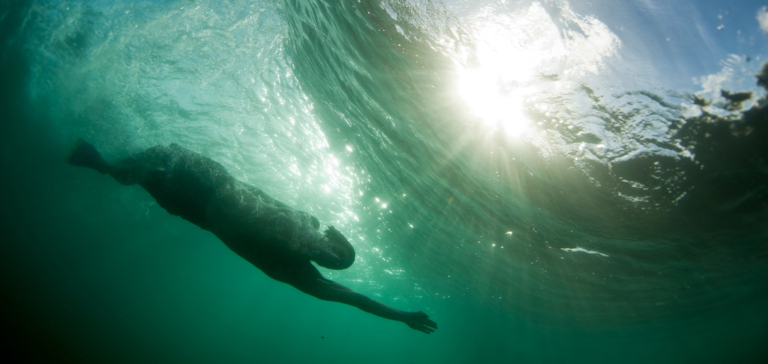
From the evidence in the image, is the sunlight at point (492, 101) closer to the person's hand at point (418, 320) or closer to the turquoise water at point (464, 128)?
the turquoise water at point (464, 128)

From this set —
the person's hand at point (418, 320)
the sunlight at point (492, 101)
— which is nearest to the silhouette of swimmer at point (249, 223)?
the person's hand at point (418, 320)

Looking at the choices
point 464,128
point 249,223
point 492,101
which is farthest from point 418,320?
point 464,128

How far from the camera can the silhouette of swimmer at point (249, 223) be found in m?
4.34

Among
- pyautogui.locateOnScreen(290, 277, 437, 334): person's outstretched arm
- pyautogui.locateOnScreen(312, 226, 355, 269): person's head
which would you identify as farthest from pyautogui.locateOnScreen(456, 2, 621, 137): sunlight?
pyautogui.locateOnScreen(290, 277, 437, 334): person's outstretched arm

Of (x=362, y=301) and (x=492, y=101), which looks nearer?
(x=362, y=301)

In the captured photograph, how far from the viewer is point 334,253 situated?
15.2ft

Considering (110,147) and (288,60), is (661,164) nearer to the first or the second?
(288,60)

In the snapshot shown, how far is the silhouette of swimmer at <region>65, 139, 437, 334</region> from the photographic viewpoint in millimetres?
4336

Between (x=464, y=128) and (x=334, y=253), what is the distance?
5.11 metres

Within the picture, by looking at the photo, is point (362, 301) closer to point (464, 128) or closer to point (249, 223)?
point (249, 223)

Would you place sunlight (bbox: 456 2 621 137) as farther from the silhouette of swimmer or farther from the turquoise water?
the silhouette of swimmer

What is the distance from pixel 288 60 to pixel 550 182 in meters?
8.80

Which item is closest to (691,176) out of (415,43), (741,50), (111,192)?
(741,50)

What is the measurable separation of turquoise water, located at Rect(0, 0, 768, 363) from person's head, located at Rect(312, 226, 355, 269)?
4.47 meters
